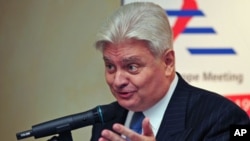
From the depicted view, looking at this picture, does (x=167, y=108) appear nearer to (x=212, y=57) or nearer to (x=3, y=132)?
(x=212, y=57)

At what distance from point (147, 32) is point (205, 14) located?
114cm

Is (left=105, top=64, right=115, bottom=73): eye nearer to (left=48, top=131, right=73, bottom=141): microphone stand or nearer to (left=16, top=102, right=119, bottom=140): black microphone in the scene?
(left=16, top=102, right=119, bottom=140): black microphone

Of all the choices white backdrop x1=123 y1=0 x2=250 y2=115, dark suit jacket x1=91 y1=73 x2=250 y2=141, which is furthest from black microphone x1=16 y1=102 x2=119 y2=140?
white backdrop x1=123 y1=0 x2=250 y2=115

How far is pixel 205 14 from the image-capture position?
2.48m

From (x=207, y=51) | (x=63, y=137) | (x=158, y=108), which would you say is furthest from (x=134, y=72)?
(x=207, y=51)

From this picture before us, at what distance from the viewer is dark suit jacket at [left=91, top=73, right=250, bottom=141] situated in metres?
1.41

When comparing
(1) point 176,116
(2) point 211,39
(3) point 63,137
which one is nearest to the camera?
(3) point 63,137

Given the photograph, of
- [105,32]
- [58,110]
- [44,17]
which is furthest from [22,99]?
[105,32]

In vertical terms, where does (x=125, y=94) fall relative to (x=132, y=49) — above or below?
below

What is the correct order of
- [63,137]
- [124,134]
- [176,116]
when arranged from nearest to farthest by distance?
[124,134], [63,137], [176,116]

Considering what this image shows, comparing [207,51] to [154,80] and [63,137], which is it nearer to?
[154,80]

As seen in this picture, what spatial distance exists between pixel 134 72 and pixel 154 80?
2.8 inches

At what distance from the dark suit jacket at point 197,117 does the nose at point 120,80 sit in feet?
0.60

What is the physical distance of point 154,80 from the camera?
1457mm
